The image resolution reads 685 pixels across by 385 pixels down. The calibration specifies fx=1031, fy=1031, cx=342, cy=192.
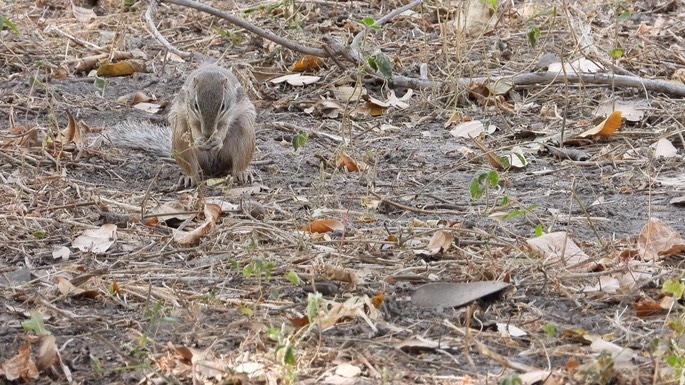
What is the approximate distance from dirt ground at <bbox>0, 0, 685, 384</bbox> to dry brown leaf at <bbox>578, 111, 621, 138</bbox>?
62mm

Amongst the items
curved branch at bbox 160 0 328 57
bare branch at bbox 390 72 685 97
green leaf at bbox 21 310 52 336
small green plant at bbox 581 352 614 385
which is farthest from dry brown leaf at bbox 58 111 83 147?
small green plant at bbox 581 352 614 385

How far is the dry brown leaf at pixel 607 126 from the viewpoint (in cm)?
641

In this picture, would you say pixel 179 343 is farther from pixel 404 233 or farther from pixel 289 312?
pixel 404 233

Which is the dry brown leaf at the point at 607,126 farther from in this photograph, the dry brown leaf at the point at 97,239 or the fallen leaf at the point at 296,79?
the dry brown leaf at the point at 97,239

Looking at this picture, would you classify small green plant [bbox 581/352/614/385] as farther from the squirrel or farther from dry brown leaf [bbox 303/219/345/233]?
the squirrel

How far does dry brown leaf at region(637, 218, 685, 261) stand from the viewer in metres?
4.25

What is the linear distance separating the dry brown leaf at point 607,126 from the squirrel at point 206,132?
6.86 ft

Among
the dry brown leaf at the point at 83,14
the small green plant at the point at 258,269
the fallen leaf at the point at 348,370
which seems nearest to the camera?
the fallen leaf at the point at 348,370

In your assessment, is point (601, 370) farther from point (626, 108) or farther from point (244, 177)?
point (626, 108)

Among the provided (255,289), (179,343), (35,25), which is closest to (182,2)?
(35,25)

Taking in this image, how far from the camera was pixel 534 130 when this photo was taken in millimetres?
6664

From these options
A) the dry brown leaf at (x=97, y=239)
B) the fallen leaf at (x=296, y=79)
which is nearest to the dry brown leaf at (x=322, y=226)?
the dry brown leaf at (x=97, y=239)

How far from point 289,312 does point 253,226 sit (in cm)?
108

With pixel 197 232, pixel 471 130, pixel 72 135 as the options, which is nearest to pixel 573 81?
pixel 471 130
